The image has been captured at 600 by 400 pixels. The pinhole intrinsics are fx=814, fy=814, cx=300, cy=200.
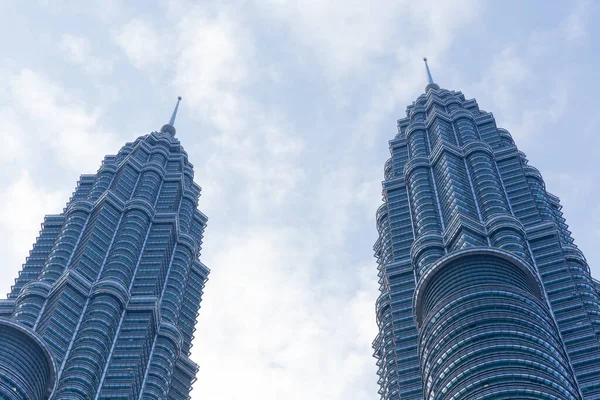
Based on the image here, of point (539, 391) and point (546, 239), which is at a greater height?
point (546, 239)

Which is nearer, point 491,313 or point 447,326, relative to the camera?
point 491,313

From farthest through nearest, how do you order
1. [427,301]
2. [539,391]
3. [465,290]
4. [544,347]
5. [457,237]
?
[457,237], [427,301], [465,290], [544,347], [539,391]

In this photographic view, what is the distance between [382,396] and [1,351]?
84.0m

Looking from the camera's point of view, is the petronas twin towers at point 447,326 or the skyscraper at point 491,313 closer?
the skyscraper at point 491,313

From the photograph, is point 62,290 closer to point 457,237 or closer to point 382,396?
point 382,396

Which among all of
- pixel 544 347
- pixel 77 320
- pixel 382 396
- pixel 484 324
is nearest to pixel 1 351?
pixel 77 320

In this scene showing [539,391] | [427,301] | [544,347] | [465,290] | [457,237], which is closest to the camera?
[539,391]

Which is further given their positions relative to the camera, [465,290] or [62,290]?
[62,290]

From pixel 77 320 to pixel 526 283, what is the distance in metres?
100

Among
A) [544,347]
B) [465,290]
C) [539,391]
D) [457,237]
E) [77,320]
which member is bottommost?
[539,391]

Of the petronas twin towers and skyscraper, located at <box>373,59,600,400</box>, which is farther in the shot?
the petronas twin towers

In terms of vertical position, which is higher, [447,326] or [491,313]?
[491,313]

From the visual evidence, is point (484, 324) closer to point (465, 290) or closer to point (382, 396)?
point (465, 290)

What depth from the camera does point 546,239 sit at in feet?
609
